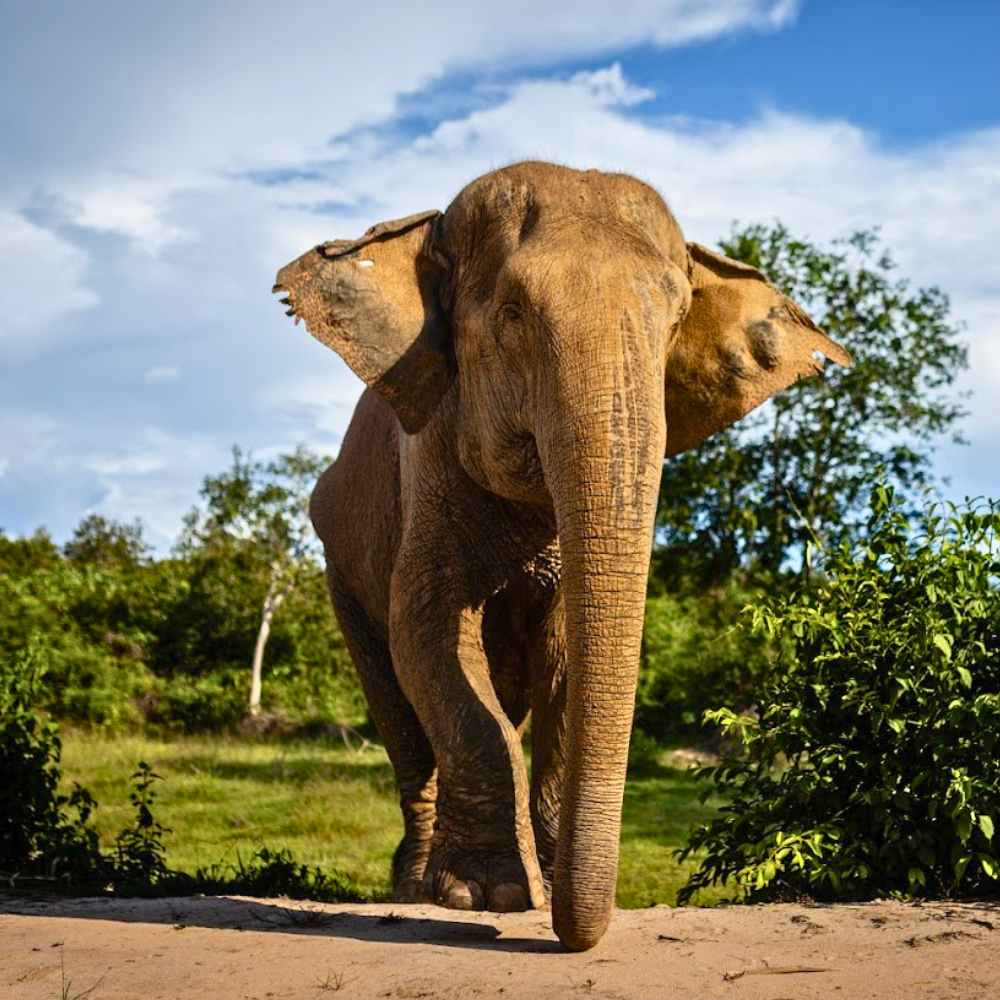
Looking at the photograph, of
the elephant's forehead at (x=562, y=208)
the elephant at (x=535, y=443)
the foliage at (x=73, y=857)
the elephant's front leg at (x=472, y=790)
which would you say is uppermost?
the elephant's forehead at (x=562, y=208)

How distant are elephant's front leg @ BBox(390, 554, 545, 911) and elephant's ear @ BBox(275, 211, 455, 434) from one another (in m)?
1.14

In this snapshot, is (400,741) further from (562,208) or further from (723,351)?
(562,208)

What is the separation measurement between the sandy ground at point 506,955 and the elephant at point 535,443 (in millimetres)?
259

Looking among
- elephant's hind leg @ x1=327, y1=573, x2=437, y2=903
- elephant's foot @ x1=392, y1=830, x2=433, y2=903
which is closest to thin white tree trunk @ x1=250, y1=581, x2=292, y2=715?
elephant's hind leg @ x1=327, y1=573, x2=437, y2=903

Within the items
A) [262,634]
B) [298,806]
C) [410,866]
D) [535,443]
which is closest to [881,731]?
[535,443]

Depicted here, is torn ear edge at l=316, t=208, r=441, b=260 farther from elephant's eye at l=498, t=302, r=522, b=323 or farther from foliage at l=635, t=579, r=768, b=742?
foliage at l=635, t=579, r=768, b=742

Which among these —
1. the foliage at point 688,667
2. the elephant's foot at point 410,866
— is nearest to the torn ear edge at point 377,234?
the elephant's foot at point 410,866

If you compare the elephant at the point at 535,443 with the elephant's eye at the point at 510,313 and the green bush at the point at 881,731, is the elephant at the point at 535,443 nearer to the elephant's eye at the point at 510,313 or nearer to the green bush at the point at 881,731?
the elephant's eye at the point at 510,313

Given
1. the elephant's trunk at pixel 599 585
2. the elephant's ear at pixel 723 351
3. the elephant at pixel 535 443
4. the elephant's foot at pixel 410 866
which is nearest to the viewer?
the elephant's trunk at pixel 599 585

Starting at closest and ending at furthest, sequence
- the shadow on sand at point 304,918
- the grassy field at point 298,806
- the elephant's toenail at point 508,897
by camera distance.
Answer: the shadow on sand at point 304,918 → the elephant's toenail at point 508,897 → the grassy field at point 298,806

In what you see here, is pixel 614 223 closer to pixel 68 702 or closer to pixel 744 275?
pixel 744 275

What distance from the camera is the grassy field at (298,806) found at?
11852 mm

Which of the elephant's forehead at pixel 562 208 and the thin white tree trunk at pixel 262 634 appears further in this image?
the thin white tree trunk at pixel 262 634

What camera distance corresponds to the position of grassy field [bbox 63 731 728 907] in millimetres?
11852
